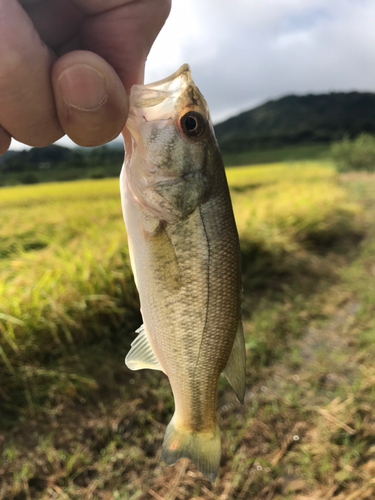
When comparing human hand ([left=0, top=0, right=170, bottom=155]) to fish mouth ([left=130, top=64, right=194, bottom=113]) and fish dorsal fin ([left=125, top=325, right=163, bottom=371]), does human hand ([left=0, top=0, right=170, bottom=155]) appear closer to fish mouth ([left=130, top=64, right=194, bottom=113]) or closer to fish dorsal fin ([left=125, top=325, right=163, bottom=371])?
fish mouth ([left=130, top=64, right=194, bottom=113])

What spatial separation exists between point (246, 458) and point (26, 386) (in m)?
1.75

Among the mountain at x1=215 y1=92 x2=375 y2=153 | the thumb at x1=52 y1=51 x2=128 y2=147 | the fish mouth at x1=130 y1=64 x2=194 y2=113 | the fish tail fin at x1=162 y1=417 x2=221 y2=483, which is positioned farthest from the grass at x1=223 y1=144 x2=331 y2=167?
the thumb at x1=52 y1=51 x2=128 y2=147

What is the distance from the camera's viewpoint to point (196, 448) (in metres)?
1.29

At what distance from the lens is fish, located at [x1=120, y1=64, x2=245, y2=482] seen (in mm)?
1114

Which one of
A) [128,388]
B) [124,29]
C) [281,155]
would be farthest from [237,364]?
[281,155]

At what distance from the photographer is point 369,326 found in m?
3.99

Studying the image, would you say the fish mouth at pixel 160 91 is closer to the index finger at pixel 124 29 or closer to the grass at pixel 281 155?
the index finger at pixel 124 29

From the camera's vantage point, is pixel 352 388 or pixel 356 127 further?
pixel 356 127

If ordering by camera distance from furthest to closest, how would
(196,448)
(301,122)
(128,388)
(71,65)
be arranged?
(301,122)
(128,388)
(196,448)
(71,65)

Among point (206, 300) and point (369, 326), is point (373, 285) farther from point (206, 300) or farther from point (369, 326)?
point (206, 300)

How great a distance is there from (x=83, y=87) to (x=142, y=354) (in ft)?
3.02

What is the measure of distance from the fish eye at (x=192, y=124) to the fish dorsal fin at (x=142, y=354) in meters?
0.72

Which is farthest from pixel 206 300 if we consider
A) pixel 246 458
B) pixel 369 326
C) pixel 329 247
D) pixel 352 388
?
pixel 329 247

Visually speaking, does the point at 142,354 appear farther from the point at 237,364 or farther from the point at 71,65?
the point at 71,65
